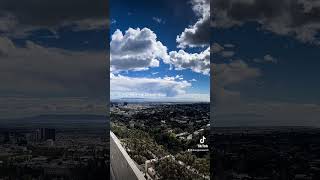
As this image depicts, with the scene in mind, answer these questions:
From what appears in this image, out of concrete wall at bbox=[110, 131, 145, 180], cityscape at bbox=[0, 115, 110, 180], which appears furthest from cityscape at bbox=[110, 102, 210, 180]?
cityscape at bbox=[0, 115, 110, 180]

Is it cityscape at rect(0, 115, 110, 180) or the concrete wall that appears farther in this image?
the concrete wall

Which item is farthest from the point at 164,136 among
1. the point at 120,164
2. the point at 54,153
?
the point at 54,153

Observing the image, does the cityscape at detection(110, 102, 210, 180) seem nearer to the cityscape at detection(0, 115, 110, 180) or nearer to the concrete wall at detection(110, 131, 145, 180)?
the concrete wall at detection(110, 131, 145, 180)

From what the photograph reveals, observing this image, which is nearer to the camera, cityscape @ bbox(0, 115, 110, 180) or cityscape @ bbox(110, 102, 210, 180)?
cityscape @ bbox(0, 115, 110, 180)

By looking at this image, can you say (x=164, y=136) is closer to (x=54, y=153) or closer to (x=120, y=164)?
(x=120, y=164)

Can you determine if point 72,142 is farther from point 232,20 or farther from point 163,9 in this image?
point 232,20

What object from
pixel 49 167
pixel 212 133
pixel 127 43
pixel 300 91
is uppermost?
pixel 127 43

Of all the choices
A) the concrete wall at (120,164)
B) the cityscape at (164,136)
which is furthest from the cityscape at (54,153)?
the cityscape at (164,136)

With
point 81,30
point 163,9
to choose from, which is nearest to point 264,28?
point 163,9
